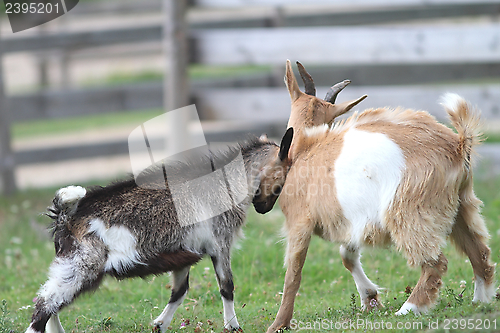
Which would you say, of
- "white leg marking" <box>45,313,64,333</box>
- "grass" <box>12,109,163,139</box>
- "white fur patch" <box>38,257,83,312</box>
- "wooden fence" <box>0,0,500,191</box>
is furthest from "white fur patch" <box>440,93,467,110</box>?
"grass" <box>12,109,163,139</box>

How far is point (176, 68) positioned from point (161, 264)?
15.3 feet

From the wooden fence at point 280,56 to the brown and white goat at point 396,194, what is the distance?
375 cm

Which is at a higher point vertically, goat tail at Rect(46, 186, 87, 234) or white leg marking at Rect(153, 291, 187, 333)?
goat tail at Rect(46, 186, 87, 234)

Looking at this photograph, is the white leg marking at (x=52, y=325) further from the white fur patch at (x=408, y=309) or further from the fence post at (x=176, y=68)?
the fence post at (x=176, y=68)

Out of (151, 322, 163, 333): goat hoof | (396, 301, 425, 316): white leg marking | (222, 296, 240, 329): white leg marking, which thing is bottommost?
(151, 322, 163, 333): goat hoof

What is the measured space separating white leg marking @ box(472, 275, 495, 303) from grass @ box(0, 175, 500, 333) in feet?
0.37

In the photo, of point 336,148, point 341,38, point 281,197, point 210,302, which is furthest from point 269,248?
point 341,38

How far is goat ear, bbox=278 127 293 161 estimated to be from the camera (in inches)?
162

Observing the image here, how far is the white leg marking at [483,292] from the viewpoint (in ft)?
13.1

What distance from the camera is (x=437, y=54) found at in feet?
24.6

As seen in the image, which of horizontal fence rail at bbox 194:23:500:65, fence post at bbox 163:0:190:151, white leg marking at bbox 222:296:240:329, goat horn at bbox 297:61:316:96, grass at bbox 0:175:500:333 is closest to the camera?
grass at bbox 0:175:500:333

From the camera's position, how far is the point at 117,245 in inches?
154

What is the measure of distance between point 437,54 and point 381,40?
0.76 metres

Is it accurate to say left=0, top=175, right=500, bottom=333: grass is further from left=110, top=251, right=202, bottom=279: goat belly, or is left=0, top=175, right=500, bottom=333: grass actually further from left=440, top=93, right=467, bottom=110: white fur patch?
left=440, top=93, right=467, bottom=110: white fur patch
